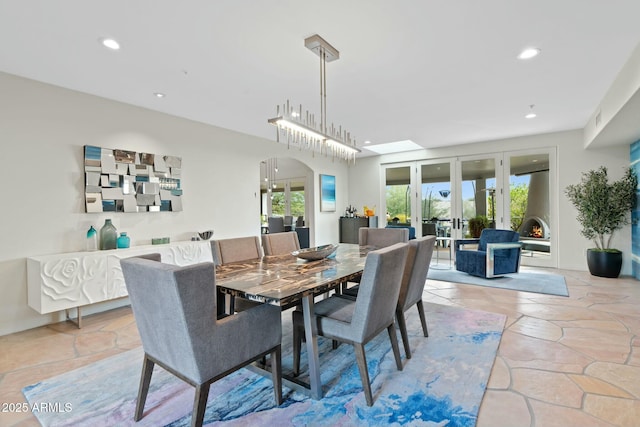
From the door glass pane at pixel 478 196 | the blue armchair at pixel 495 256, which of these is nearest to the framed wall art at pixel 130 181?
the blue armchair at pixel 495 256

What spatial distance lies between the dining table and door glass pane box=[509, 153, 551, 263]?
201 inches

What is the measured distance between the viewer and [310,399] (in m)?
1.93

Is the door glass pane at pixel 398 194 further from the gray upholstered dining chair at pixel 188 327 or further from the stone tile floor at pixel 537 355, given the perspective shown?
the gray upholstered dining chair at pixel 188 327

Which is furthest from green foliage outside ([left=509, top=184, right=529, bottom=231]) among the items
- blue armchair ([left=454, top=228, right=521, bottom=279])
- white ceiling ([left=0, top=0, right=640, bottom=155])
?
white ceiling ([left=0, top=0, right=640, bottom=155])

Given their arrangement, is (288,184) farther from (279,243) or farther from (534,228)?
(534,228)

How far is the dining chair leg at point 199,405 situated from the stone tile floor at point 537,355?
1027mm

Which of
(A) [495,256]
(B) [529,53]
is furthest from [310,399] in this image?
(A) [495,256]

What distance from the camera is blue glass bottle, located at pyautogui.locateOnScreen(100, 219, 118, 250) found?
3502 mm

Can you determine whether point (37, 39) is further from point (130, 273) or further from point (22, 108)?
point (130, 273)

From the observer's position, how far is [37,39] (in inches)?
96.0

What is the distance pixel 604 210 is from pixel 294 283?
18.6 feet

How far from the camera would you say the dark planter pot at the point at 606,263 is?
16.1ft

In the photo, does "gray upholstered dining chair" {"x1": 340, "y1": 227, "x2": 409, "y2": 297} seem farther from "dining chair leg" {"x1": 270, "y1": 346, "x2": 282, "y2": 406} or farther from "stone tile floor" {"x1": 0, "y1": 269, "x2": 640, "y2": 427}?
"dining chair leg" {"x1": 270, "y1": 346, "x2": 282, "y2": 406}

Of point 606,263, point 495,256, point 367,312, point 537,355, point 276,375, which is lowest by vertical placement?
point 537,355
